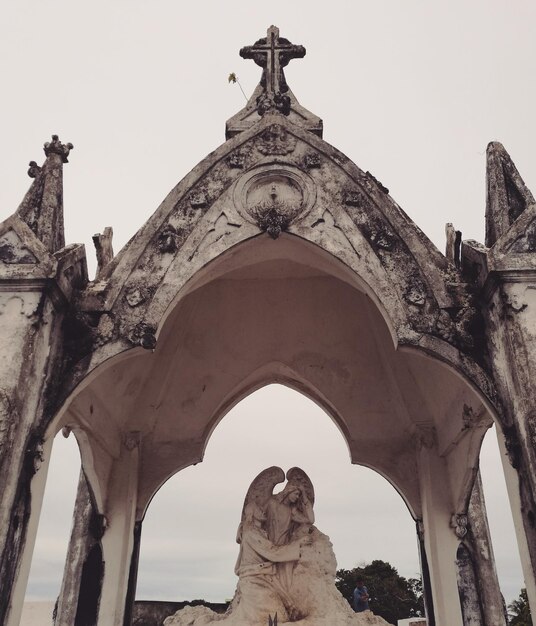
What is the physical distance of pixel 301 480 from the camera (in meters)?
7.83

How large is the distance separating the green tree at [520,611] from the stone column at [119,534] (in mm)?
12926

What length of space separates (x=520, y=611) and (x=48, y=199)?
63.6 ft

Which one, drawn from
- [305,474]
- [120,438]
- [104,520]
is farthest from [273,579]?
[120,438]

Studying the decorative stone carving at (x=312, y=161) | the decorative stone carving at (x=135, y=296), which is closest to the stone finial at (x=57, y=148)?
the decorative stone carving at (x=135, y=296)

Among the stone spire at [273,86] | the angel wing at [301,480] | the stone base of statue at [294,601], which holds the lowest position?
the stone base of statue at [294,601]

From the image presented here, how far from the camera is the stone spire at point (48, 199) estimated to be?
6.20 metres

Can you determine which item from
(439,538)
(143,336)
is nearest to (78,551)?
(143,336)

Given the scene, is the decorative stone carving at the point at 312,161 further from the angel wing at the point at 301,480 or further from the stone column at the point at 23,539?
the stone column at the point at 23,539

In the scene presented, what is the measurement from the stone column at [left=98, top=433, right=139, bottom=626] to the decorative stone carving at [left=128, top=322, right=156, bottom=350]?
11.3 ft

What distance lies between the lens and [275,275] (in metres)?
9.44

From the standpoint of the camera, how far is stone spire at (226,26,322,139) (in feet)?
25.2

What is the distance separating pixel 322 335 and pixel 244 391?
5.01 ft

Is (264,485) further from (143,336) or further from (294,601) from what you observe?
(143,336)

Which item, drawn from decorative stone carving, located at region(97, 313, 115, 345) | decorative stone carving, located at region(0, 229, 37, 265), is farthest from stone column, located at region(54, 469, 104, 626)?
decorative stone carving, located at region(0, 229, 37, 265)
